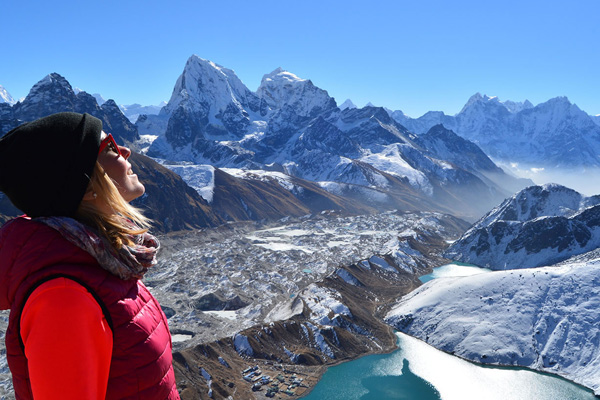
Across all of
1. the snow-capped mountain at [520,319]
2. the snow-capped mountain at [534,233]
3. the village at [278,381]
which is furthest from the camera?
the snow-capped mountain at [534,233]

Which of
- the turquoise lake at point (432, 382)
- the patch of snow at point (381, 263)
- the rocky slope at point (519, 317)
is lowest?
the turquoise lake at point (432, 382)

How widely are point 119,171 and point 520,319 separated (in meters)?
75.8

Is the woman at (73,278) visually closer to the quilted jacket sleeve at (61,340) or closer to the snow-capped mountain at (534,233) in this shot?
the quilted jacket sleeve at (61,340)

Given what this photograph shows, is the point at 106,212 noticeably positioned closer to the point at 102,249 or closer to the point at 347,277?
the point at 102,249

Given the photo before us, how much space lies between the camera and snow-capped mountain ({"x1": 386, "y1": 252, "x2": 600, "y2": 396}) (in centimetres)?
5972

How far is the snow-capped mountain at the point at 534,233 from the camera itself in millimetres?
106812

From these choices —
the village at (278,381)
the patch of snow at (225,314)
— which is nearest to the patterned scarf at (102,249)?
the village at (278,381)

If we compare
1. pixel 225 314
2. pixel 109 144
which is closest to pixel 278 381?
pixel 225 314

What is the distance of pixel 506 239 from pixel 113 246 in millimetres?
134516

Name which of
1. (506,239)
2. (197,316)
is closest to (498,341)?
(197,316)

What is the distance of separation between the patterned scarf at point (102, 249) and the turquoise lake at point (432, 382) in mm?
51494

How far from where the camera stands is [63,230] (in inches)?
99.0

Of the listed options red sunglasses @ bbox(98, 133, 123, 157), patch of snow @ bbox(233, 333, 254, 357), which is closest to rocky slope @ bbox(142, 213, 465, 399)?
patch of snow @ bbox(233, 333, 254, 357)

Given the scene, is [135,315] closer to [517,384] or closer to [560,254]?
[517,384]
